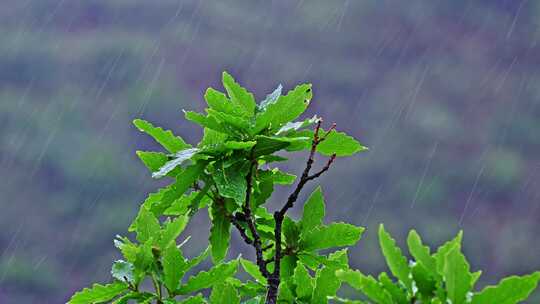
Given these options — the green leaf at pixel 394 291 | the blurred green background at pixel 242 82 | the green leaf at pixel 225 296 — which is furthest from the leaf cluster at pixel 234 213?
the blurred green background at pixel 242 82

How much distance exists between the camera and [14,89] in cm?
2000

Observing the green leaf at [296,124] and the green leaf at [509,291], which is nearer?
the green leaf at [509,291]

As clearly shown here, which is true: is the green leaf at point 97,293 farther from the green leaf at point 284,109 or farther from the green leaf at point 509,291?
the green leaf at point 509,291

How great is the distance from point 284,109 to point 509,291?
38 centimetres

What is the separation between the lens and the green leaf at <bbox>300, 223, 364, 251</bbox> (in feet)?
3.19

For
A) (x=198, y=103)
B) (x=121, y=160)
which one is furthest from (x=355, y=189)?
(x=121, y=160)

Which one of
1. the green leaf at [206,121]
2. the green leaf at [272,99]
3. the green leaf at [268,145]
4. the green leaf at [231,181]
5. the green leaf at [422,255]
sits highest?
the green leaf at [272,99]

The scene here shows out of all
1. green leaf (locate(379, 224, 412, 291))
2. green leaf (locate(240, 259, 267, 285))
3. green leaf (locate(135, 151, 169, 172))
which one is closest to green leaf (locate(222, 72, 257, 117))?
green leaf (locate(135, 151, 169, 172))

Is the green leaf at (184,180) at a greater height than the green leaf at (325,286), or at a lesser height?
greater

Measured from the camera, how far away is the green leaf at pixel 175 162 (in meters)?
0.90

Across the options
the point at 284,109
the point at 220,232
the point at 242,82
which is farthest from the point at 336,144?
the point at 242,82

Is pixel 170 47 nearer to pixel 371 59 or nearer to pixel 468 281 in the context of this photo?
pixel 371 59

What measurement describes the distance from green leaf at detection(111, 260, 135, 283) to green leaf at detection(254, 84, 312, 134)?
22cm

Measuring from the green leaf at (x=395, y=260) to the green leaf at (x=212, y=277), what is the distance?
9.6 inches
